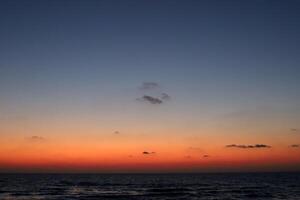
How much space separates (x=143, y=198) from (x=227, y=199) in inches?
498

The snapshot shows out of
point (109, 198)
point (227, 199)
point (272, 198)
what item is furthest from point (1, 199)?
point (272, 198)

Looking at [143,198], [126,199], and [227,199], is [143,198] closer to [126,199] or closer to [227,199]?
[126,199]

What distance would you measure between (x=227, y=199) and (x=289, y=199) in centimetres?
874

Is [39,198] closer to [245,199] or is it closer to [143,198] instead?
[143,198]

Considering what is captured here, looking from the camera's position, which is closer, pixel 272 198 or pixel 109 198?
pixel 272 198

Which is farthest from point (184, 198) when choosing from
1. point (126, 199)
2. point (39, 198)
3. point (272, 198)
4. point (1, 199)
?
point (1, 199)

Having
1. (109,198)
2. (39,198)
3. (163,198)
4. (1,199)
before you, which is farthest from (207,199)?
(1,199)

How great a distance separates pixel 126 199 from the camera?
6006 centimetres

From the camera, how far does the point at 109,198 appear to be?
62000mm

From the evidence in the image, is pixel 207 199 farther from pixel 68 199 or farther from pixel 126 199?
pixel 68 199

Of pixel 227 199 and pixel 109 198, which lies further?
pixel 109 198

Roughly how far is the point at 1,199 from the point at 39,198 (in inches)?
231

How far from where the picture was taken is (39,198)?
6022cm

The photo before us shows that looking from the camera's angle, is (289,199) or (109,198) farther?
(109,198)
